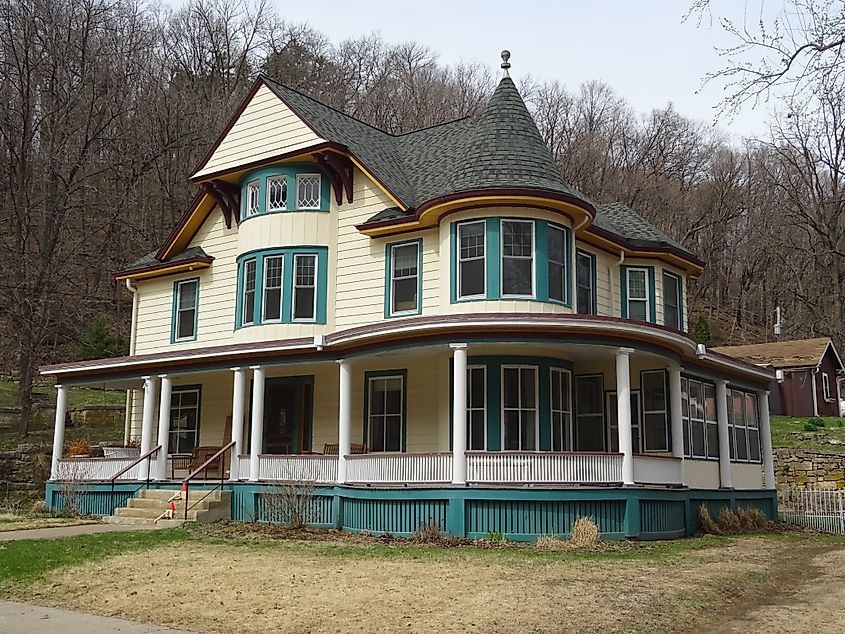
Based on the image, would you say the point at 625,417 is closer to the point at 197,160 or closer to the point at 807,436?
the point at 807,436

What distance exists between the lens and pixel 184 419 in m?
23.0

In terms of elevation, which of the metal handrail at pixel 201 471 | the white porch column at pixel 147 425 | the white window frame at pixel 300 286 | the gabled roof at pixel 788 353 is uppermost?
the gabled roof at pixel 788 353

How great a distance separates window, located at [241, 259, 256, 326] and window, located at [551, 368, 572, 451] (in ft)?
23.8

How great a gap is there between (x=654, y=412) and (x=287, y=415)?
8392 mm

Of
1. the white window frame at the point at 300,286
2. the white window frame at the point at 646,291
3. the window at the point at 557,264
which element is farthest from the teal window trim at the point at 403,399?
the white window frame at the point at 646,291

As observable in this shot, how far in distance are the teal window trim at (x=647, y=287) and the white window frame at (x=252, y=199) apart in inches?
352

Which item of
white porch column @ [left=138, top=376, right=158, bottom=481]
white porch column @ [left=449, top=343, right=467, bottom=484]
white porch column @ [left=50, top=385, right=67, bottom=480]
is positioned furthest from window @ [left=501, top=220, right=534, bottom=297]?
white porch column @ [left=50, top=385, right=67, bottom=480]

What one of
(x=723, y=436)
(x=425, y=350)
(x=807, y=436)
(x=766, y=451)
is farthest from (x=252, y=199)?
(x=807, y=436)

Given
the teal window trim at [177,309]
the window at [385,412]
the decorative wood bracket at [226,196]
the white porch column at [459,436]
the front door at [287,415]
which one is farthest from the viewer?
the teal window trim at [177,309]

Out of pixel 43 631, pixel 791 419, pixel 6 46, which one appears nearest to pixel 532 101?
pixel 791 419

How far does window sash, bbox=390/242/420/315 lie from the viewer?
19.1 meters

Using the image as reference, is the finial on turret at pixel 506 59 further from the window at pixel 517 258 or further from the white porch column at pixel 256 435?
the white porch column at pixel 256 435

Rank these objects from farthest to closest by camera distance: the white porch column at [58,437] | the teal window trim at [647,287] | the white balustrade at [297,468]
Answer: the white porch column at [58,437] → the teal window trim at [647,287] → the white balustrade at [297,468]

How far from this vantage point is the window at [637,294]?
21.7m
